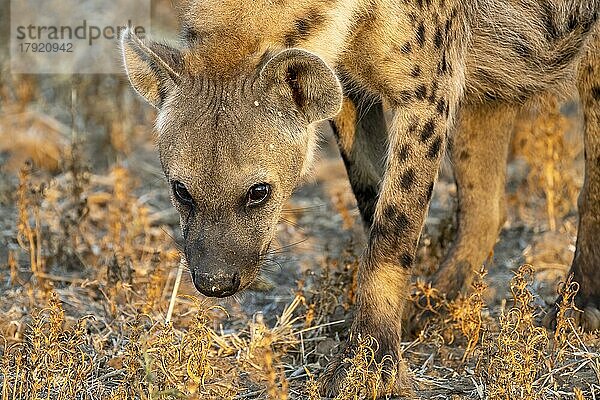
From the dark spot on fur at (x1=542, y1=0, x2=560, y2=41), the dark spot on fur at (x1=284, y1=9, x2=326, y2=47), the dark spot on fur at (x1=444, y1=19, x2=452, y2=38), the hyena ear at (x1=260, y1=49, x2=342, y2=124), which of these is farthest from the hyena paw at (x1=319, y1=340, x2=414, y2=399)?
the dark spot on fur at (x1=542, y1=0, x2=560, y2=41)

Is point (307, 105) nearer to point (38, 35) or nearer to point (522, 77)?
point (522, 77)

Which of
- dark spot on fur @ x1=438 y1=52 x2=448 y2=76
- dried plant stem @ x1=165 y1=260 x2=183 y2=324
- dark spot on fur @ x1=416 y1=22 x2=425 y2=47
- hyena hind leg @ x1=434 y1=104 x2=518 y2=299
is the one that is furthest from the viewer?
hyena hind leg @ x1=434 y1=104 x2=518 y2=299

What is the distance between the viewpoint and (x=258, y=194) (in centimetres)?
433

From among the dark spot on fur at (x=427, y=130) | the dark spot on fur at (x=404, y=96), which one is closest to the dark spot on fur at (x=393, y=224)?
the dark spot on fur at (x=427, y=130)

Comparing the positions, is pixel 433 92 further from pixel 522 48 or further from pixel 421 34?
pixel 522 48

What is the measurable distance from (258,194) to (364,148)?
1.14 metres

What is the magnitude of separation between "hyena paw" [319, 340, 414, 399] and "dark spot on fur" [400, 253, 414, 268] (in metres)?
0.34

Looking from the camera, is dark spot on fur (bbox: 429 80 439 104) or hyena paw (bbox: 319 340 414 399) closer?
hyena paw (bbox: 319 340 414 399)

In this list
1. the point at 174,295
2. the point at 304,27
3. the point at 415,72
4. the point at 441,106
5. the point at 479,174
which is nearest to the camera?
the point at 304,27

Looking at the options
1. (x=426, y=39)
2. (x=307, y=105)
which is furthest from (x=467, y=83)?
(x=307, y=105)

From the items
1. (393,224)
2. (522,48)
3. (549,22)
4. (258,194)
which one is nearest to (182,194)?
(258,194)

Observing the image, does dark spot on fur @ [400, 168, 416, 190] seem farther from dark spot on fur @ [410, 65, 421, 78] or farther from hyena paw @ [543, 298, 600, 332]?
hyena paw @ [543, 298, 600, 332]

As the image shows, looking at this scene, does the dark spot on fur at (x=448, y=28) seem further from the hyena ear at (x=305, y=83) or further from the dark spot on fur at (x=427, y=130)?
the hyena ear at (x=305, y=83)

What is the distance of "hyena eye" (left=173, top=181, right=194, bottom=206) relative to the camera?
4297 mm
